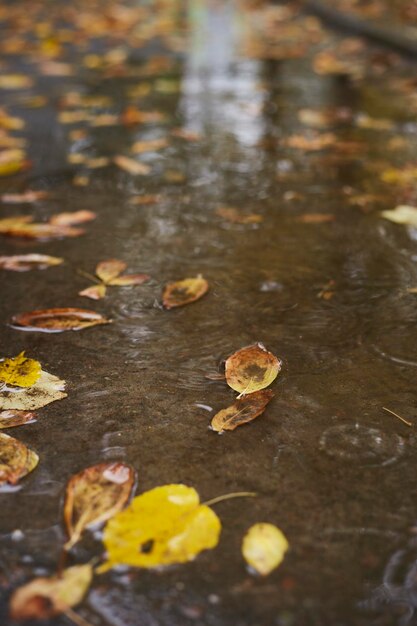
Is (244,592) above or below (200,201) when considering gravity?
above

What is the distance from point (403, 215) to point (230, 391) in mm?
1217

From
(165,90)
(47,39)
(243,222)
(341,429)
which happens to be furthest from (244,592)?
(47,39)

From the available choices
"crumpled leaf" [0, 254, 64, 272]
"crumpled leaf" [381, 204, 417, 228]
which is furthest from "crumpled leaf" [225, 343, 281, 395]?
"crumpled leaf" [381, 204, 417, 228]

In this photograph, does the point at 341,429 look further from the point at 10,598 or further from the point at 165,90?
the point at 165,90

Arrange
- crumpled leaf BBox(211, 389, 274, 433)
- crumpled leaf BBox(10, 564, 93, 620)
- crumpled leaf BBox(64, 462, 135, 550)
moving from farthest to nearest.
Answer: crumpled leaf BBox(211, 389, 274, 433) < crumpled leaf BBox(64, 462, 135, 550) < crumpled leaf BBox(10, 564, 93, 620)

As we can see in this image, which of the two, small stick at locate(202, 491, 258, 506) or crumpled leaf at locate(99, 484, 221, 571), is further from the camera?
small stick at locate(202, 491, 258, 506)

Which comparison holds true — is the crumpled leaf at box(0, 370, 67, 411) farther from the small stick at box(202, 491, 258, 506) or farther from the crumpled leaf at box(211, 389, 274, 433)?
the small stick at box(202, 491, 258, 506)

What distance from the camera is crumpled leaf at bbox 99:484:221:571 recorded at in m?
0.95

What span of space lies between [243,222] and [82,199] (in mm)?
682

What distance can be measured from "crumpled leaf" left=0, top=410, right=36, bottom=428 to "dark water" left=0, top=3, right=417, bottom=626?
3 centimetres

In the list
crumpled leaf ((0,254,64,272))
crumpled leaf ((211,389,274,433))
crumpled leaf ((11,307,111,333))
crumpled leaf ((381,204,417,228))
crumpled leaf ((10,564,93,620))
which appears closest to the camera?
crumpled leaf ((10,564,93,620))

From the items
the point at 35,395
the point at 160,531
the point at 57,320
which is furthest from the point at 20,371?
the point at 160,531

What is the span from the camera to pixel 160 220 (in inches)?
Answer: 91.5

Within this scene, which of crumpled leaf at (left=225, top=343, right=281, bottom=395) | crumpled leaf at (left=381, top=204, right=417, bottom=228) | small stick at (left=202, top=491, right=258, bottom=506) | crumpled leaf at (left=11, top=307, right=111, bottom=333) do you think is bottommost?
crumpled leaf at (left=381, top=204, right=417, bottom=228)
